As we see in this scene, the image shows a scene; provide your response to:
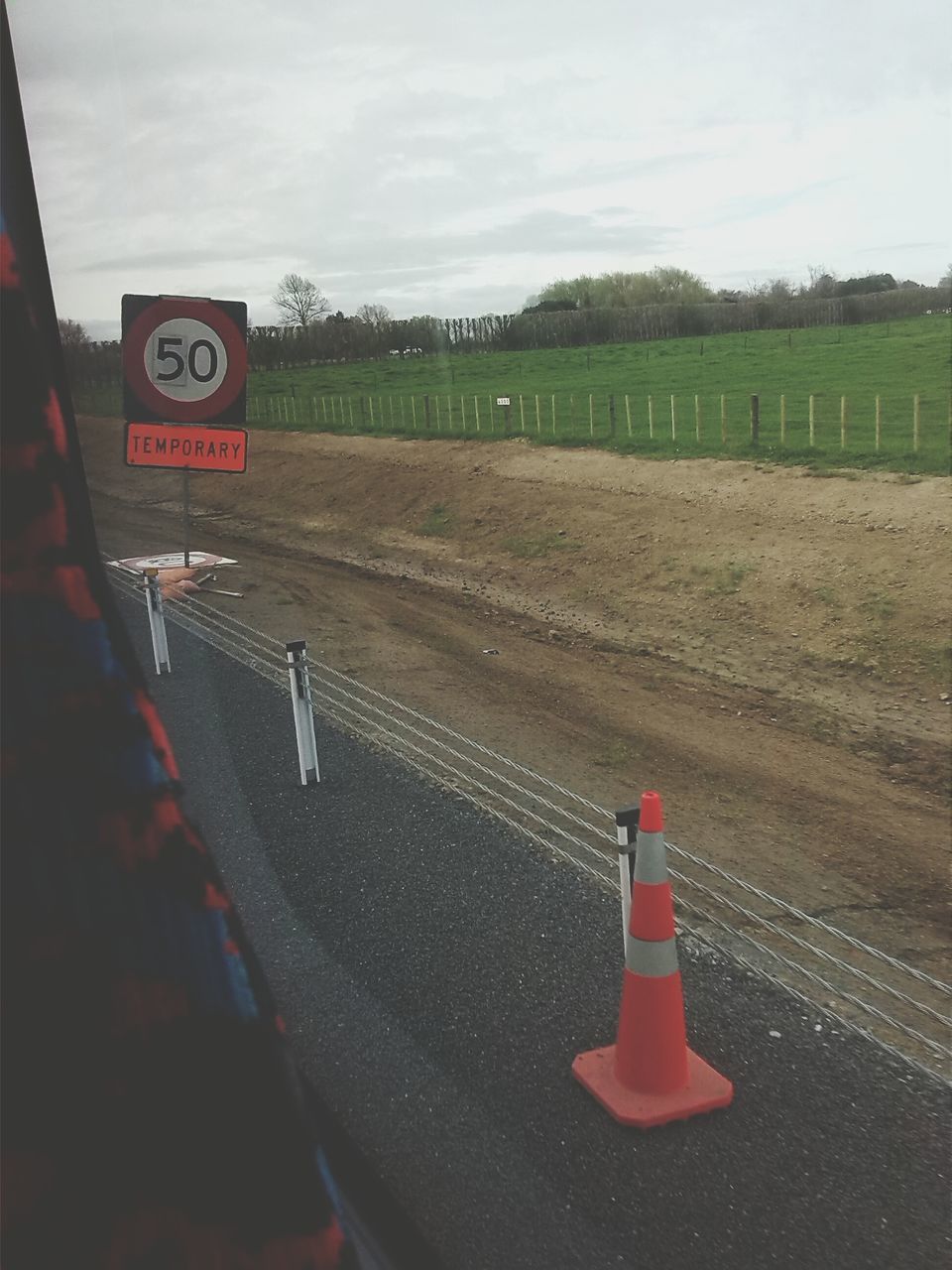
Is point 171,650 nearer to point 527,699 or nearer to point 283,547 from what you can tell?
point 283,547

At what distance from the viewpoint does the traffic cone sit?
5.85 ft

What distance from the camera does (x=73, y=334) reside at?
1.21 metres

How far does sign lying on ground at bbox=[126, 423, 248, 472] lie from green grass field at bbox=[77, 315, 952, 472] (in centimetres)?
7

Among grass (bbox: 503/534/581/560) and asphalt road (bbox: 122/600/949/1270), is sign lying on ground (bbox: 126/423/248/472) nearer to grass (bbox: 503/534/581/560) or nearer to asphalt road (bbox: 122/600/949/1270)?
asphalt road (bbox: 122/600/949/1270)

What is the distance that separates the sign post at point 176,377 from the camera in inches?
49.8

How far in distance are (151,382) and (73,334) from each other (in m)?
0.09

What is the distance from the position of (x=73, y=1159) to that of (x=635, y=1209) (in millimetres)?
1247

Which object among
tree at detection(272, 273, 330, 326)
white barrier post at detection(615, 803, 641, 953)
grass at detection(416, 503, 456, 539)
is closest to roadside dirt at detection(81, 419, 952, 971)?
grass at detection(416, 503, 456, 539)

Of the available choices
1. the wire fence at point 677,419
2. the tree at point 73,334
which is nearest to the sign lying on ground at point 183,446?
the tree at point 73,334

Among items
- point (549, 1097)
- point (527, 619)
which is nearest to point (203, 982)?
point (549, 1097)

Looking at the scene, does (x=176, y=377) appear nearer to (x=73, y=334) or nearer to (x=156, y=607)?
(x=73, y=334)

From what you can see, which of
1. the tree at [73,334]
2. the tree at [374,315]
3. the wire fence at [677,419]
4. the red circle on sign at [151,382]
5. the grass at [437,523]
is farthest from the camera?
the grass at [437,523]

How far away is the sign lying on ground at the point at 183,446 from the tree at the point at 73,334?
105 millimetres

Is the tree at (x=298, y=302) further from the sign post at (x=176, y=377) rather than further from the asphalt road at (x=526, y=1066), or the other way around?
the asphalt road at (x=526, y=1066)
